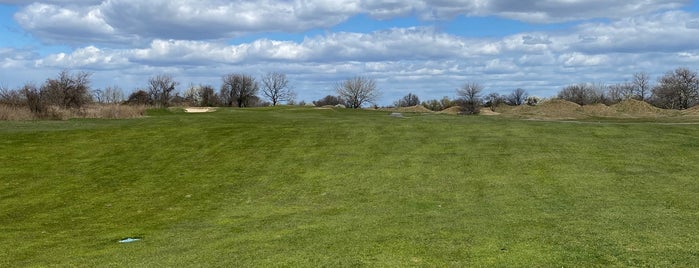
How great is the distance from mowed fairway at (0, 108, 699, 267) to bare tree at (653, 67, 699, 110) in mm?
99826

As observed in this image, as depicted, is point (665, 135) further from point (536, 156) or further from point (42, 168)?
point (42, 168)

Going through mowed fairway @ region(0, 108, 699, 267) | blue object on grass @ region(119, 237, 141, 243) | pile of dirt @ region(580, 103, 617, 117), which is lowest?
blue object on grass @ region(119, 237, 141, 243)

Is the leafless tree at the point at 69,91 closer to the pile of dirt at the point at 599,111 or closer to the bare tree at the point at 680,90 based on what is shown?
the pile of dirt at the point at 599,111

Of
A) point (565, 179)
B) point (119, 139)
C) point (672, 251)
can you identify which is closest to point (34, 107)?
point (119, 139)

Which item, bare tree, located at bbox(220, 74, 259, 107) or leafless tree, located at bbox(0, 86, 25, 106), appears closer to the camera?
leafless tree, located at bbox(0, 86, 25, 106)

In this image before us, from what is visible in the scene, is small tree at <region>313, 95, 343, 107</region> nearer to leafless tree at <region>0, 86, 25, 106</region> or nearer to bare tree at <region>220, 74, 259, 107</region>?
bare tree at <region>220, 74, 259, 107</region>

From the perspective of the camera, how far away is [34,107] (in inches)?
1959

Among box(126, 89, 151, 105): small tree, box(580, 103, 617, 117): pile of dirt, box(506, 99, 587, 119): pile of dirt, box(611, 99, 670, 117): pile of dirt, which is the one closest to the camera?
box(611, 99, 670, 117): pile of dirt

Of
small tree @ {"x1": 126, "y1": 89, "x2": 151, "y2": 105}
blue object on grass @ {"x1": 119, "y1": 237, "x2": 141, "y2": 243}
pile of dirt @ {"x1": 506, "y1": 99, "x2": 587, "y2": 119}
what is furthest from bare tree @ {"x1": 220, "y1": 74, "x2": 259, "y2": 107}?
blue object on grass @ {"x1": 119, "y1": 237, "x2": 141, "y2": 243}

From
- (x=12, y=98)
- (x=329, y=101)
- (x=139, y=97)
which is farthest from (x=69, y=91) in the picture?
(x=329, y=101)

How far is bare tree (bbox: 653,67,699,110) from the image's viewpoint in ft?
388

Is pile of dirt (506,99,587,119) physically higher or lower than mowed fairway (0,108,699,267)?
higher

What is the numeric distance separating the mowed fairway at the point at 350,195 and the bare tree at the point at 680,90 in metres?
99.8

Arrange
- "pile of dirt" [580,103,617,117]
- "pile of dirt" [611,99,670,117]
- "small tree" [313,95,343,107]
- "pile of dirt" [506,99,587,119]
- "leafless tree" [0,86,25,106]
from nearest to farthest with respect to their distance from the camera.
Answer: "leafless tree" [0,86,25,106] < "pile of dirt" [611,99,670,117] < "pile of dirt" [580,103,617,117] < "pile of dirt" [506,99,587,119] < "small tree" [313,95,343,107]
